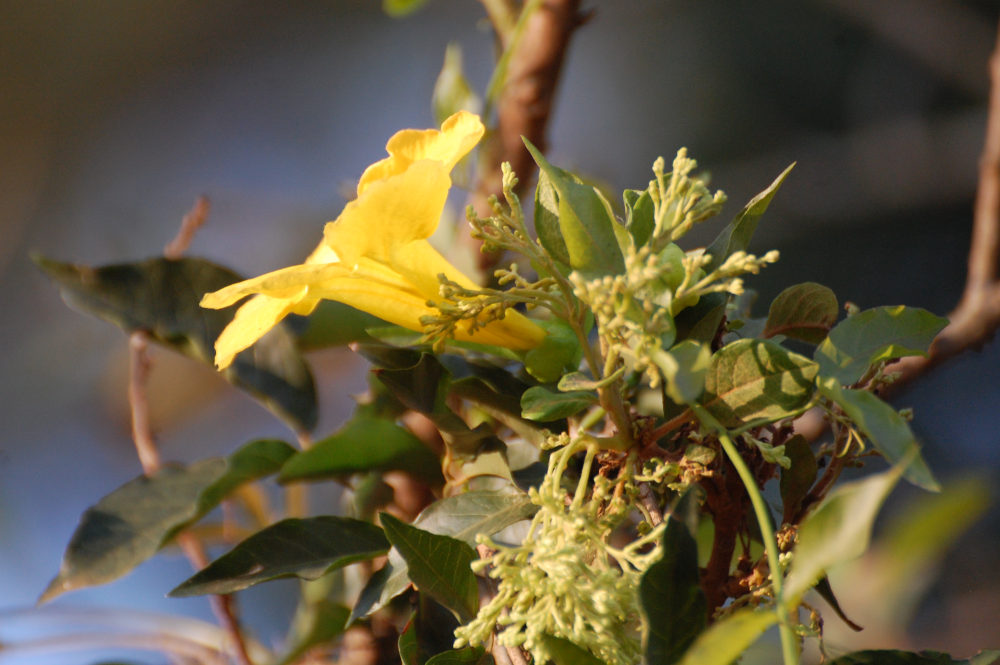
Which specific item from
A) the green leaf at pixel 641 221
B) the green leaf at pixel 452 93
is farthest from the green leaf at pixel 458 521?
the green leaf at pixel 452 93

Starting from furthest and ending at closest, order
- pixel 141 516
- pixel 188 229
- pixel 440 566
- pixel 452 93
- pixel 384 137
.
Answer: pixel 384 137 → pixel 452 93 → pixel 188 229 → pixel 141 516 → pixel 440 566

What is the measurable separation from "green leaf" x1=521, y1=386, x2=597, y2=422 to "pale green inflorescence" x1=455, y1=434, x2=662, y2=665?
0.07ft

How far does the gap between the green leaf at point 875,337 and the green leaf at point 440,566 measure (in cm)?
16

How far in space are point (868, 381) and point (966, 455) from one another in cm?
201

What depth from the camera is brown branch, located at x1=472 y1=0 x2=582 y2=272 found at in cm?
70

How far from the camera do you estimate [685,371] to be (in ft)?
0.76

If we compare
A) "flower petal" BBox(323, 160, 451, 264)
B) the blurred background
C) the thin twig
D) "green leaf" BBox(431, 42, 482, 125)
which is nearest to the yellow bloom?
"flower petal" BBox(323, 160, 451, 264)

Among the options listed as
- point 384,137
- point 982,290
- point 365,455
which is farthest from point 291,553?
point 384,137

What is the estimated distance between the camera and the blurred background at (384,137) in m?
2.05

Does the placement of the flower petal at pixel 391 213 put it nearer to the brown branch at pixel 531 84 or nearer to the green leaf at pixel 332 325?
the green leaf at pixel 332 325

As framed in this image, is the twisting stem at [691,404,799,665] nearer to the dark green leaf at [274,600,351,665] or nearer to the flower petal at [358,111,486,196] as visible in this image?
the flower petal at [358,111,486,196]

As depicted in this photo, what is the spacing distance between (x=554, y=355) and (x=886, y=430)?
A: 0.15 meters

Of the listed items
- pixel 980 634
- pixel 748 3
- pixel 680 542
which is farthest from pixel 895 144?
pixel 680 542

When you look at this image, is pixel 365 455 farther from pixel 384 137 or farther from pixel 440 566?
pixel 384 137
